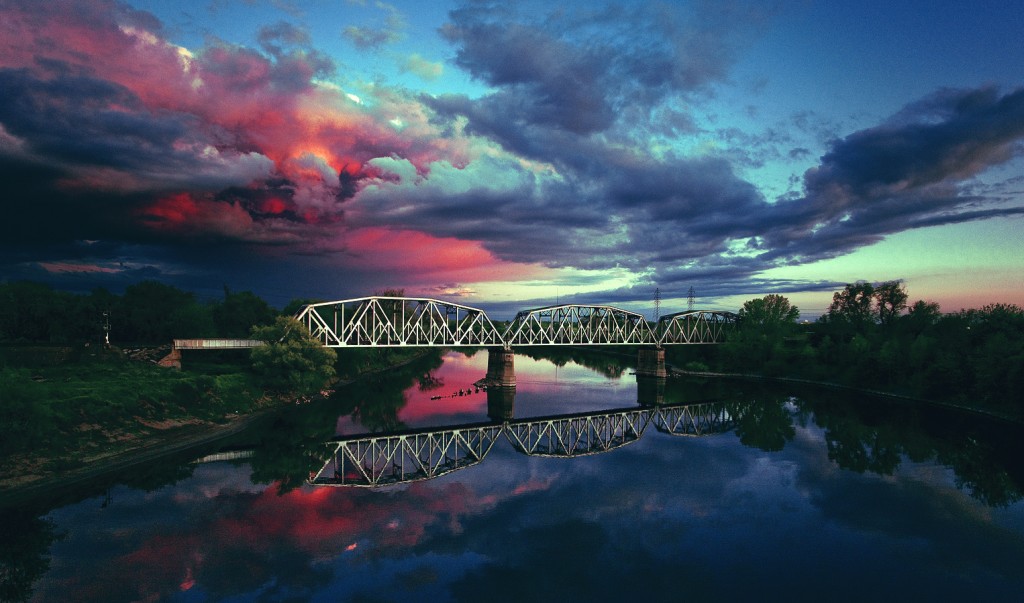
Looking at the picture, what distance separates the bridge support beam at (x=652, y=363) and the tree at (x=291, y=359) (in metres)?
81.7

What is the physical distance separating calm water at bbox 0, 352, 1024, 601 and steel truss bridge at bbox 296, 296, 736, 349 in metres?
32.2

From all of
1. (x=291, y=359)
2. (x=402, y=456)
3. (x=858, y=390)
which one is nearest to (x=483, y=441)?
(x=402, y=456)

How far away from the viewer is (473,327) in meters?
132

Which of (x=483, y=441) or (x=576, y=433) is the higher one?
(x=483, y=441)

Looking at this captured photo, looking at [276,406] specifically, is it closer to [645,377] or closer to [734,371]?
[645,377]

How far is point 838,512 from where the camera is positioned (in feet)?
127

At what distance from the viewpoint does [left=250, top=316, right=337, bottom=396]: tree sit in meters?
73.8

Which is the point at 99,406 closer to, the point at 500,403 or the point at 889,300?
the point at 500,403

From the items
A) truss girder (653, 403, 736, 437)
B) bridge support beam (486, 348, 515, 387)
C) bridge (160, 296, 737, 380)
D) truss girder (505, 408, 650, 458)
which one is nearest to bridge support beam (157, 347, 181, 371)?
bridge (160, 296, 737, 380)

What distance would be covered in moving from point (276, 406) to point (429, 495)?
39626 mm

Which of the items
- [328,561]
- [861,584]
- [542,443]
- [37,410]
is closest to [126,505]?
[37,410]

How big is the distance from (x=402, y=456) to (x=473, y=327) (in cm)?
7879

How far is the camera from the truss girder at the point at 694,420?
6912 cm

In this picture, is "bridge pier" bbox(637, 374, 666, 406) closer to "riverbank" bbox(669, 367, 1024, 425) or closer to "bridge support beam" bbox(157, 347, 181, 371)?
"riverbank" bbox(669, 367, 1024, 425)
